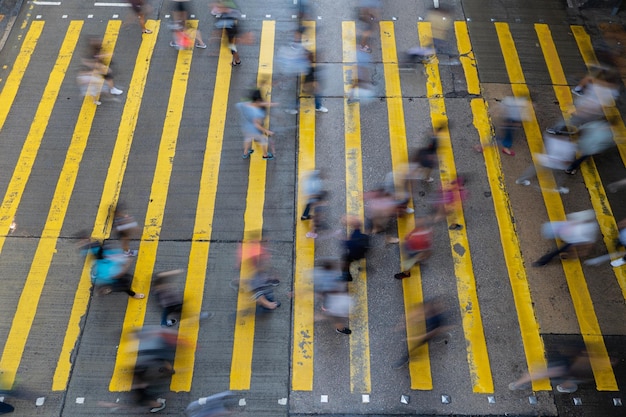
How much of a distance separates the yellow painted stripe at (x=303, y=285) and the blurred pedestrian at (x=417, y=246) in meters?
1.97

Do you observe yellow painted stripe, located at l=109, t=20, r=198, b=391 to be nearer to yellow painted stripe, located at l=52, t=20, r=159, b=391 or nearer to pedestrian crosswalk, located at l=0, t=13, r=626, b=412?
pedestrian crosswalk, located at l=0, t=13, r=626, b=412

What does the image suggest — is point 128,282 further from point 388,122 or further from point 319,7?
point 319,7

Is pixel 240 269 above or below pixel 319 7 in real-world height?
below

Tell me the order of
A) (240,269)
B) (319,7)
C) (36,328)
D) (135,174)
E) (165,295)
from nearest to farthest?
(165,295)
(36,328)
(240,269)
(135,174)
(319,7)

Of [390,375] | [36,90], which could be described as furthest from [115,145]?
[390,375]

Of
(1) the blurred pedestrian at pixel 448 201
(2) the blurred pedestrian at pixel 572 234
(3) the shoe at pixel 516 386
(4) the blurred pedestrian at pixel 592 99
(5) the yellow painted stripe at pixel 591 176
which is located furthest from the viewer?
(4) the blurred pedestrian at pixel 592 99

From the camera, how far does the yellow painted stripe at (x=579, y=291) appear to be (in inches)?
371

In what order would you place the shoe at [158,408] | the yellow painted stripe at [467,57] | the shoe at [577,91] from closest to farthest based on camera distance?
the shoe at [158,408], the shoe at [577,91], the yellow painted stripe at [467,57]

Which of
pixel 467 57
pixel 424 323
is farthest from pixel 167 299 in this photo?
pixel 467 57

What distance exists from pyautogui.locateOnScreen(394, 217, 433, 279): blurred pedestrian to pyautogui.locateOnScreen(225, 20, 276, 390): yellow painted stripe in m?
3.29

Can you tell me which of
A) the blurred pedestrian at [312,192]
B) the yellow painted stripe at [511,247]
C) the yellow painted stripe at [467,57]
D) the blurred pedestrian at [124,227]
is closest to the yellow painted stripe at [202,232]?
the blurred pedestrian at [124,227]

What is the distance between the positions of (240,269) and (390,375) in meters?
3.83

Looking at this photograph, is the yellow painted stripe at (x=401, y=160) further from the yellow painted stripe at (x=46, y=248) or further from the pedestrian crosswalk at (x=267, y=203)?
the yellow painted stripe at (x=46, y=248)

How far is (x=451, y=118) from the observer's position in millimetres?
13047
